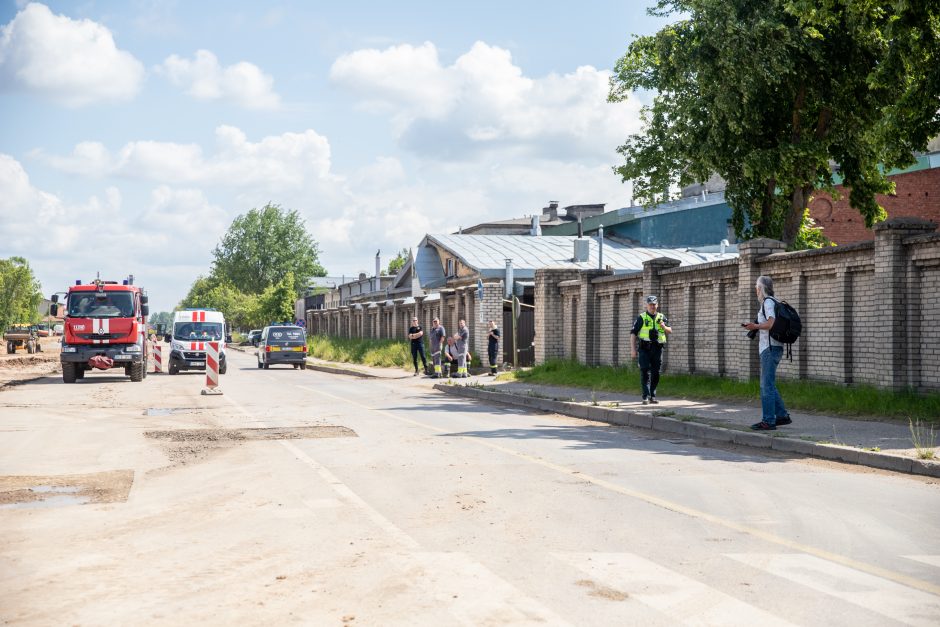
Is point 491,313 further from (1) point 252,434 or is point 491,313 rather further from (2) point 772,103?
(1) point 252,434

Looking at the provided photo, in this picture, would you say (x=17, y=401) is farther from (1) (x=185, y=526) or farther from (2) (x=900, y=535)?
(2) (x=900, y=535)

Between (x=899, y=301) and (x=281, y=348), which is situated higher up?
(x=899, y=301)

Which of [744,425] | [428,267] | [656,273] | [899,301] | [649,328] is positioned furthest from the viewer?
[428,267]

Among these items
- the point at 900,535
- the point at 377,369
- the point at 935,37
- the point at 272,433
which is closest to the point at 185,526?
the point at 900,535

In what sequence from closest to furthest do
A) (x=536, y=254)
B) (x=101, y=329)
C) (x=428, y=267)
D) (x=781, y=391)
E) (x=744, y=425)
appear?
(x=744, y=425)
(x=781, y=391)
(x=101, y=329)
(x=536, y=254)
(x=428, y=267)

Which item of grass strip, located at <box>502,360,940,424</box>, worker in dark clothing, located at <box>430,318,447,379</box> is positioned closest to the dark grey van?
worker in dark clothing, located at <box>430,318,447,379</box>

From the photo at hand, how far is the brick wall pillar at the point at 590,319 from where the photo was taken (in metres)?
26.2

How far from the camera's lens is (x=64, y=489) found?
887 cm

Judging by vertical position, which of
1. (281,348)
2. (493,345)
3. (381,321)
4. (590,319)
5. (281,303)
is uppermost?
(281,303)

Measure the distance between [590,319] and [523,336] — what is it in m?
7.89

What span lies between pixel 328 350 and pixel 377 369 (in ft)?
47.7

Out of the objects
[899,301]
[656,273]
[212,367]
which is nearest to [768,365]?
[899,301]

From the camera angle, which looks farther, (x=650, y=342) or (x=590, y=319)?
(x=590, y=319)

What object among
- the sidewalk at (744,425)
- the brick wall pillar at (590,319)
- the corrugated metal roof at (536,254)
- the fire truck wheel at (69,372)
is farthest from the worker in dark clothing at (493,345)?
the corrugated metal roof at (536,254)
